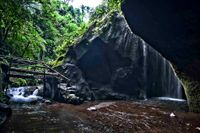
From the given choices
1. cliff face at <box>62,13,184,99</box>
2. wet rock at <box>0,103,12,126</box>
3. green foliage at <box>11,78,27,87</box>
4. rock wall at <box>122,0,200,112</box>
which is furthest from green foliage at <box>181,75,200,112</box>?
green foliage at <box>11,78,27,87</box>

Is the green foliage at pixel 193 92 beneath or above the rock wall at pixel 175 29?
beneath

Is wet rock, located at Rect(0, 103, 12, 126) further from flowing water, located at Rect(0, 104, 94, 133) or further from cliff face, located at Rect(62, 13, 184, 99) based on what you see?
cliff face, located at Rect(62, 13, 184, 99)

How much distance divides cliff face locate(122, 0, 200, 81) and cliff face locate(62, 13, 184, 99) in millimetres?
6690

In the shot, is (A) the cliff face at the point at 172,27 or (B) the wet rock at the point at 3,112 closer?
(B) the wet rock at the point at 3,112

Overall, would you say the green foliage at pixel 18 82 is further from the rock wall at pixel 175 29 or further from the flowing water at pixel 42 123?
the rock wall at pixel 175 29

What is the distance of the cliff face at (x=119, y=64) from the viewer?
19125 mm

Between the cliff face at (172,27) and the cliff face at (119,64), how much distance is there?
6690 millimetres

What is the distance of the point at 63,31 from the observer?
36.0 meters

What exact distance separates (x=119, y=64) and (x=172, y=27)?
947cm

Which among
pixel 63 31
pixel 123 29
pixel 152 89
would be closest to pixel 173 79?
pixel 152 89

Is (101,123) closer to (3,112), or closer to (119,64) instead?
(3,112)

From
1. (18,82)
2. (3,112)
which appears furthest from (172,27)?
(18,82)

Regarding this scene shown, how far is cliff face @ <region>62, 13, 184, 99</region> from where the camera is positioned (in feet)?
62.7

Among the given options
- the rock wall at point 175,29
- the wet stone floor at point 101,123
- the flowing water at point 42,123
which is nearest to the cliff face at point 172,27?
the rock wall at point 175,29
